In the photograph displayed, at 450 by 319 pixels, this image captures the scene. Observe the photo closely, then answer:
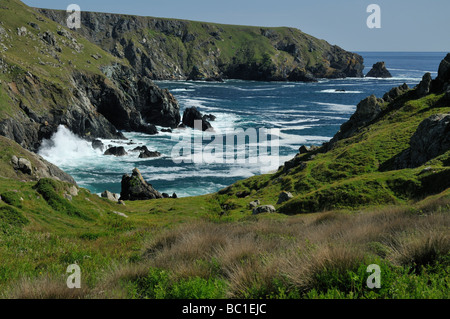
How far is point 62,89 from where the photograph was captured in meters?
76.4

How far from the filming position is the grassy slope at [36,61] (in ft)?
221

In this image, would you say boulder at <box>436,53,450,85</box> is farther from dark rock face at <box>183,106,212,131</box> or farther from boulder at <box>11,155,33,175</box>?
dark rock face at <box>183,106,212,131</box>

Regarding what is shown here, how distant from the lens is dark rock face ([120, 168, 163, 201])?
147ft

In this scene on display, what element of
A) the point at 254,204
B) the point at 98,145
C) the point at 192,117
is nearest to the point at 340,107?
the point at 192,117

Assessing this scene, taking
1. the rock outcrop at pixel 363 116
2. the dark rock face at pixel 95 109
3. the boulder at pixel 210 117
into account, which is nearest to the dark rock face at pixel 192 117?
the dark rock face at pixel 95 109

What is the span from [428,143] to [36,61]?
3602 inches

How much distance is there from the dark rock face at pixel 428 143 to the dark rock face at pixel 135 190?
30.8m

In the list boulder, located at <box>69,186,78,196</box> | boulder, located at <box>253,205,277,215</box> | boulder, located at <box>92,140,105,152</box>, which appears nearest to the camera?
boulder, located at <box>253,205,277,215</box>

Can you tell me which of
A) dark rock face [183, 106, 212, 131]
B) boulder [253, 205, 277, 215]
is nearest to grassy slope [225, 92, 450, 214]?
→ boulder [253, 205, 277, 215]

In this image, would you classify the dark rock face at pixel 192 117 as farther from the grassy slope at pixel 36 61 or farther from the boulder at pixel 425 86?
the boulder at pixel 425 86

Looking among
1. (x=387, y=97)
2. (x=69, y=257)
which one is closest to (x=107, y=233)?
(x=69, y=257)
